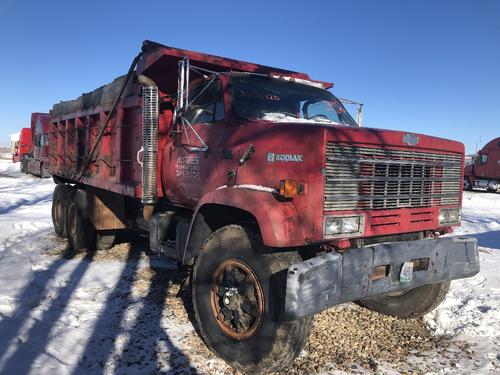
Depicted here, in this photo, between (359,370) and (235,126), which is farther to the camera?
(235,126)

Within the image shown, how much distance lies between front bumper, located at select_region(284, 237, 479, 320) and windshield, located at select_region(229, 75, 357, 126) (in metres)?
1.55

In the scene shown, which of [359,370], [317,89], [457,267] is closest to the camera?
[359,370]

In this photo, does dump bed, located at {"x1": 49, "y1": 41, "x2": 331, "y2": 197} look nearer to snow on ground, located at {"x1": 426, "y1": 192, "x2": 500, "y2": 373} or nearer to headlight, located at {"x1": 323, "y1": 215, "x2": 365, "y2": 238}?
headlight, located at {"x1": 323, "y1": 215, "x2": 365, "y2": 238}

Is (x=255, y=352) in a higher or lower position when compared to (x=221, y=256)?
lower

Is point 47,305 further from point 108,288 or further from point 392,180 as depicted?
point 392,180

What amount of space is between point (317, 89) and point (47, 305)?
12.6ft

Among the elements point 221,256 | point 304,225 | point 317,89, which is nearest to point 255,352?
point 221,256

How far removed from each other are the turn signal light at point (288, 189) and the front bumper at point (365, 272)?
490 millimetres

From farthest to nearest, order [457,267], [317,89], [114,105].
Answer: [114,105] → [317,89] → [457,267]

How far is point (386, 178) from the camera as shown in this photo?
141 inches

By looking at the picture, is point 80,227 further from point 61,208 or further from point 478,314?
point 478,314

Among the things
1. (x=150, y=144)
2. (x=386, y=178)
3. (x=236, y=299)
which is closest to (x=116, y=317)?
(x=236, y=299)

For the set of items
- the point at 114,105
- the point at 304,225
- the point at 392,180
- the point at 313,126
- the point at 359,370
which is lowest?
the point at 359,370

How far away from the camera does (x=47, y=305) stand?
4.77m
